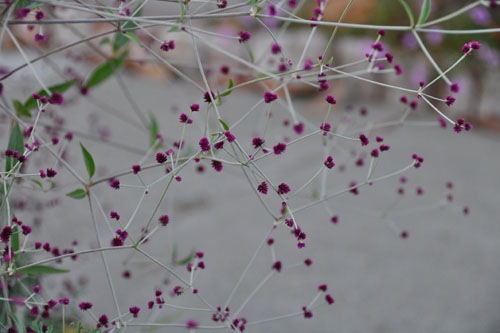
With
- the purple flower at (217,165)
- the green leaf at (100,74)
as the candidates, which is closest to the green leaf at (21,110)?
the green leaf at (100,74)

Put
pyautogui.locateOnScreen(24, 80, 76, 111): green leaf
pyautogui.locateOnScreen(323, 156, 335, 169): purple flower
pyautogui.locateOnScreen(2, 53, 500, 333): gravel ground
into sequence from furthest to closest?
pyautogui.locateOnScreen(2, 53, 500, 333): gravel ground < pyautogui.locateOnScreen(24, 80, 76, 111): green leaf < pyautogui.locateOnScreen(323, 156, 335, 169): purple flower

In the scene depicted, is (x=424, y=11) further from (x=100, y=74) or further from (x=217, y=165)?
(x=100, y=74)

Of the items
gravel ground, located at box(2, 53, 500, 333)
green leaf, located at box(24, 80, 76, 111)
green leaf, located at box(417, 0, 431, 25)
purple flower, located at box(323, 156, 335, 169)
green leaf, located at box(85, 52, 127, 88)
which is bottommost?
gravel ground, located at box(2, 53, 500, 333)

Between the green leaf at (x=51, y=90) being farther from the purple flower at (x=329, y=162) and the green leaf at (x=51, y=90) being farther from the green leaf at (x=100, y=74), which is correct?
the purple flower at (x=329, y=162)

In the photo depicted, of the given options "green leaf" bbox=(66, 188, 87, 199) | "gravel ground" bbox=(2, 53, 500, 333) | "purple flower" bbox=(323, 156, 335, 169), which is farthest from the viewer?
"gravel ground" bbox=(2, 53, 500, 333)

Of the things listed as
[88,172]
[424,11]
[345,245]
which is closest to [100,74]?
[88,172]

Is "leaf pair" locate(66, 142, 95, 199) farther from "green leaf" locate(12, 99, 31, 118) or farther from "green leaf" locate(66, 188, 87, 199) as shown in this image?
"green leaf" locate(12, 99, 31, 118)

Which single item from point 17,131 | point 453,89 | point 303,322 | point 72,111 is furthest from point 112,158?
point 453,89

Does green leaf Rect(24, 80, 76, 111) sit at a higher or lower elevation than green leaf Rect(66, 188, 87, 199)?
higher

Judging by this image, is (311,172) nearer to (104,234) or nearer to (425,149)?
(425,149)

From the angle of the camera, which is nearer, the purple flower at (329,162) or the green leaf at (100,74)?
the purple flower at (329,162)

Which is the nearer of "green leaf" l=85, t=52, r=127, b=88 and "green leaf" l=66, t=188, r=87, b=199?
"green leaf" l=66, t=188, r=87, b=199

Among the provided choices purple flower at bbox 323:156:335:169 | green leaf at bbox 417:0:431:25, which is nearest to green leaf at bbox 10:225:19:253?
purple flower at bbox 323:156:335:169
